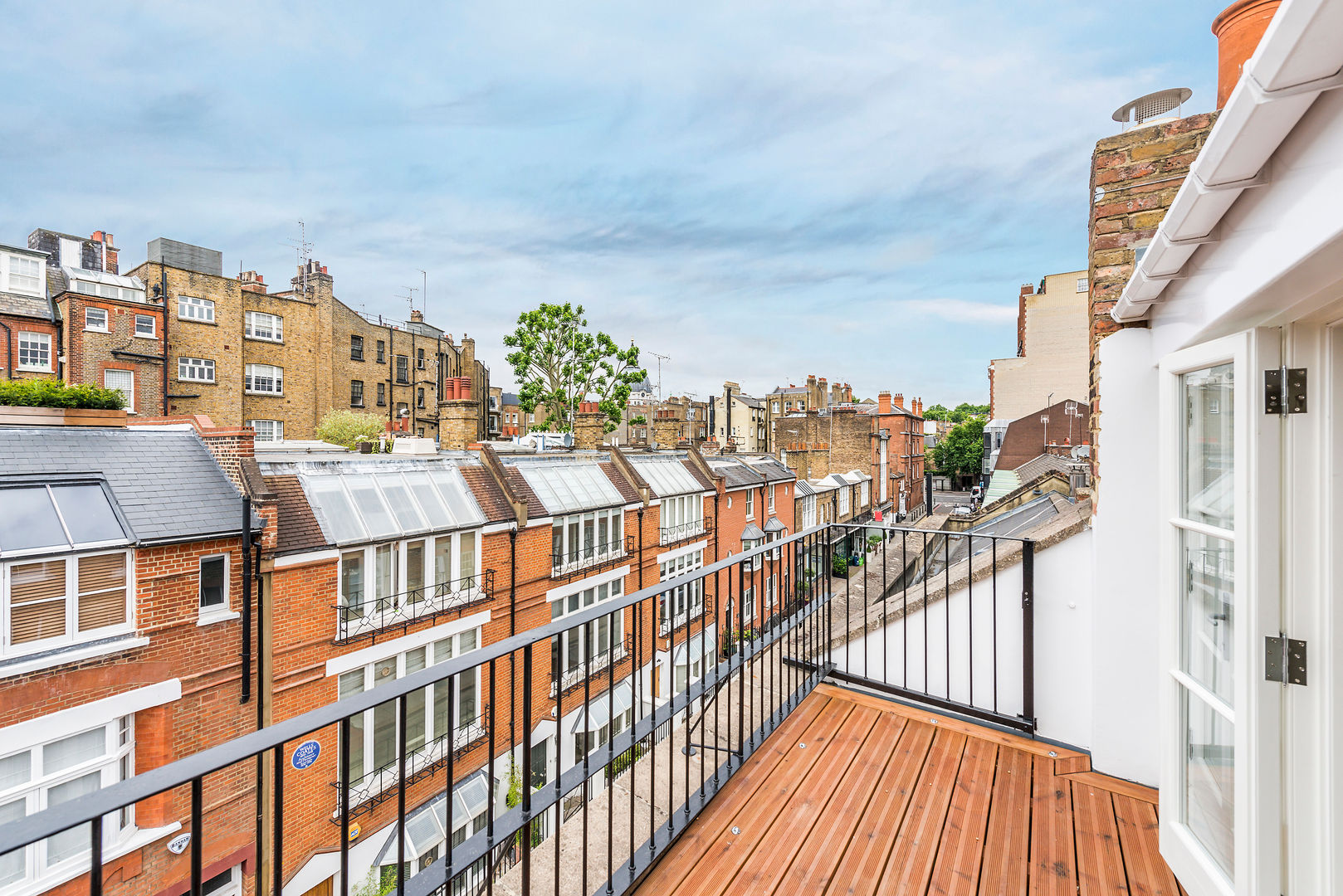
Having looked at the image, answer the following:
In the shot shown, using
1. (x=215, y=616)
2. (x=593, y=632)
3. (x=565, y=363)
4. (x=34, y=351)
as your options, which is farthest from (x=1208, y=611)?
(x=34, y=351)

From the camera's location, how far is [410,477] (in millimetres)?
9125

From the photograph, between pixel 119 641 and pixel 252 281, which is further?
pixel 252 281

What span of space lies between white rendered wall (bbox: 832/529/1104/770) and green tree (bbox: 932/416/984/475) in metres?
43.3

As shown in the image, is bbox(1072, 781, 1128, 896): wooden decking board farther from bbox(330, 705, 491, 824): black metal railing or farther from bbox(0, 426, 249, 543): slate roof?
bbox(0, 426, 249, 543): slate roof

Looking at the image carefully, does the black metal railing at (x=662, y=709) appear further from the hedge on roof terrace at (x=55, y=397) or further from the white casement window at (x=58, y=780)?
the hedge on roof terrace at (x=55, y=397)

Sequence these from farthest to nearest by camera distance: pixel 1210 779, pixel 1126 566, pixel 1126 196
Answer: pixel 1126 196 → pixel 1126 566 → pixel 1210 779

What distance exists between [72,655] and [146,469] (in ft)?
7.42

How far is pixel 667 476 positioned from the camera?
49.3 ft

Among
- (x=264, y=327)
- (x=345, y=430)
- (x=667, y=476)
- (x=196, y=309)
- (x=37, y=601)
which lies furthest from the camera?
(x=264, y=327)

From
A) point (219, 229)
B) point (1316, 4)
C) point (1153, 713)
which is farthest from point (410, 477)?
point (219, 229)

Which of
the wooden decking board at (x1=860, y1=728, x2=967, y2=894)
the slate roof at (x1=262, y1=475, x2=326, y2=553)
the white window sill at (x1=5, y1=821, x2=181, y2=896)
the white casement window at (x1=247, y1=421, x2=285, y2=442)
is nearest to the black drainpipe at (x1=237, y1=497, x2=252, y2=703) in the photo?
the slate roof at (x1=262, y1=475, x2=326, y2=553)

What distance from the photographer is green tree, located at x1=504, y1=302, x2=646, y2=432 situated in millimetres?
20297

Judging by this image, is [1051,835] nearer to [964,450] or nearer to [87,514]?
[87,514]

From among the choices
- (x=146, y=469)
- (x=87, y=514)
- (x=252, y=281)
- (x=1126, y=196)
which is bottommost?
(x=87, y=514)
